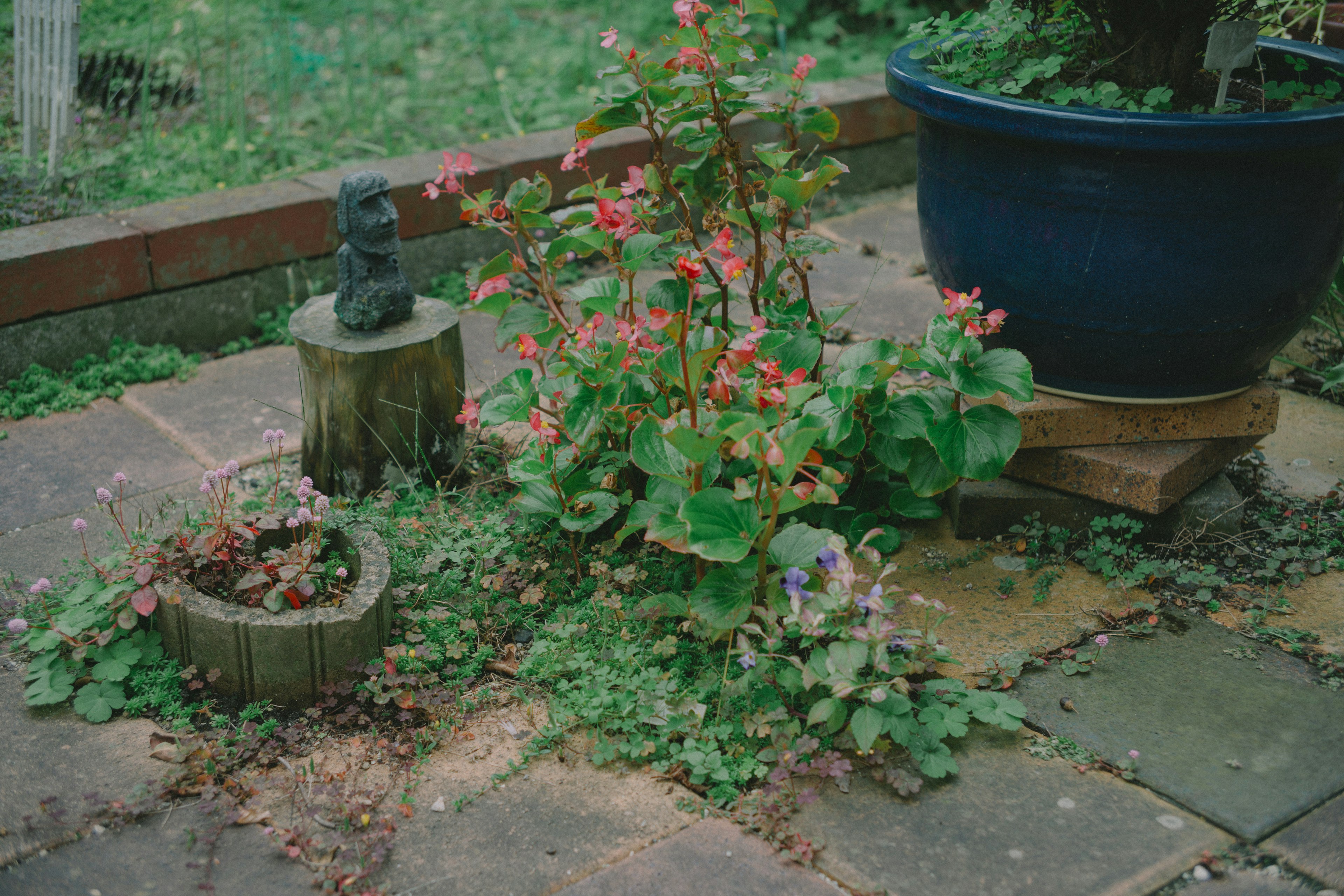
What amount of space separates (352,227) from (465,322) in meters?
1.20

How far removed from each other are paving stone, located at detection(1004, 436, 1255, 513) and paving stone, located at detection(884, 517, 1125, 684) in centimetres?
18

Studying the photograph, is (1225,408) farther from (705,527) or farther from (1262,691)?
(705,527)

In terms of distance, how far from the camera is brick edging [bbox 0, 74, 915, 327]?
3205 mm

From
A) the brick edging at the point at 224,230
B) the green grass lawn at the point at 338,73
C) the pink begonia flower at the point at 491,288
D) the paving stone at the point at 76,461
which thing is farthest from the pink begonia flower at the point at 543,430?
the green grass lawn at the point at 338,73

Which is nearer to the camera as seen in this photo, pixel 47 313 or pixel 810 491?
pixel 810 491

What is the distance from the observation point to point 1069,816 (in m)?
1.75

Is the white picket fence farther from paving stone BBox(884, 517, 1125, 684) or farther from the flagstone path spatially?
paving stone BBox(884, 517, 1125, 684)

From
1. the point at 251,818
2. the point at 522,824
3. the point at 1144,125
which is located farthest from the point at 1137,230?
the point at 251,818

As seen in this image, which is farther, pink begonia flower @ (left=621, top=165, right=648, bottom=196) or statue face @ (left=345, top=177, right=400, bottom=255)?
statue face @ (left=345, top=177, right=400, bottom=255)

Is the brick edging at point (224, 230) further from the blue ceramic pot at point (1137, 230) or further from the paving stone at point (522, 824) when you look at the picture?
the paving stone at point (522, 824)

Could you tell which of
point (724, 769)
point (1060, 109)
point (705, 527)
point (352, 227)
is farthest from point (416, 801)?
point (1060, 109)

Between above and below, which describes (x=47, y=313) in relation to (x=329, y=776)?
above

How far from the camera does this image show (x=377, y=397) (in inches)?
101

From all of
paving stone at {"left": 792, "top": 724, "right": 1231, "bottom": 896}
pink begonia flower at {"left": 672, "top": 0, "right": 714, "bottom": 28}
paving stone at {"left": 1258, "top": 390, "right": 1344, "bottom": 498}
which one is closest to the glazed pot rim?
pink begonia flower at {"left": 672, "top": 0, "right": 714, "bottom": 28}
